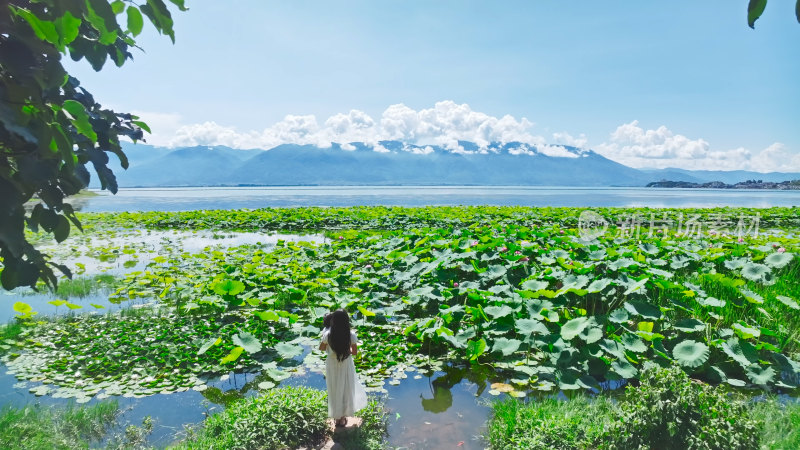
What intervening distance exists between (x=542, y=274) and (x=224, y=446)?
5.33m

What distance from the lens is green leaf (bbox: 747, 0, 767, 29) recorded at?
1.16m

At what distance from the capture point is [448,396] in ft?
17.6

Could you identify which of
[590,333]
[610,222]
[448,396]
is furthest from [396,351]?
[610,222]

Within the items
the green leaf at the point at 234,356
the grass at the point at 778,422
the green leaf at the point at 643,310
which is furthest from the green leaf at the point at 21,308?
the grass at the point at 778,422

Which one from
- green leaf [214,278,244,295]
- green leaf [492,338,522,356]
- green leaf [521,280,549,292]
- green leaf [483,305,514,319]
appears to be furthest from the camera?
green leaf [214,278,244,295]

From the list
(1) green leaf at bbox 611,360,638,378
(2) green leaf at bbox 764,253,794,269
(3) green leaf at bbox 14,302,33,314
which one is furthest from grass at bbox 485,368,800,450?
(3) green leaf at bbox 14,302,33,314

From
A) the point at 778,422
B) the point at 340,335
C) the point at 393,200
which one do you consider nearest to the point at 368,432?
the point at 340,335

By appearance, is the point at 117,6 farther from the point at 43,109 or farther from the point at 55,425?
the point at 55,425

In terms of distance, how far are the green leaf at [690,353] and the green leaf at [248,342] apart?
5097 mm

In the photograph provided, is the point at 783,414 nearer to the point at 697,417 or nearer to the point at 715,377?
the point at 715,377

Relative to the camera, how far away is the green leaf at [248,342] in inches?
228

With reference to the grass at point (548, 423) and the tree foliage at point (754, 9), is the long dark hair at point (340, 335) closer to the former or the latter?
the grass at point (548, 423)

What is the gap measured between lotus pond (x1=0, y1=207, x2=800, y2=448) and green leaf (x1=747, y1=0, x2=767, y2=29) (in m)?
4.14

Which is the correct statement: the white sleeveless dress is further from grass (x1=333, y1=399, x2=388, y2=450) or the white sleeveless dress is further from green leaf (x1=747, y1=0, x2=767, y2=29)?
green leaf (x1=747, y1=0, x2=767, y2=29)
